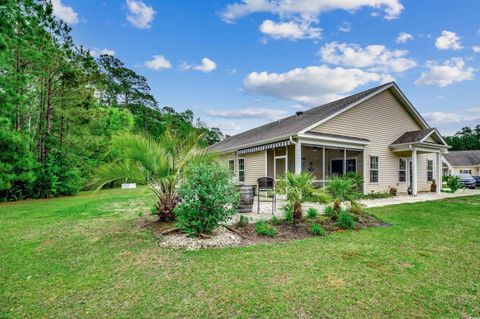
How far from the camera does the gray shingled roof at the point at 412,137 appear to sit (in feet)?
46.4

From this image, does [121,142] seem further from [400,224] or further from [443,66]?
[443,66]

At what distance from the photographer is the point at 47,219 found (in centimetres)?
807

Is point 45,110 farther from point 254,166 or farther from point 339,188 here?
point 339,188

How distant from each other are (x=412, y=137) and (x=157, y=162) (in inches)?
571

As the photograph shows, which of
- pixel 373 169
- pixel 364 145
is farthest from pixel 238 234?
pixel 373 169

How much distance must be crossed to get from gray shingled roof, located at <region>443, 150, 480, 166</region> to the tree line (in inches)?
1863

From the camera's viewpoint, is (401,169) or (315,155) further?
(315,155)

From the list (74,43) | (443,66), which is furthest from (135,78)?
(443,66)

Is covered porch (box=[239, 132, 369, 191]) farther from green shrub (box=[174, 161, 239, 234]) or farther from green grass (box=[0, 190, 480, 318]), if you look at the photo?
green grass (box=[0, 190, 480, 318])

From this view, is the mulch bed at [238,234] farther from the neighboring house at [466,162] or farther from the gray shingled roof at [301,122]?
the neighboring house at [466,162]

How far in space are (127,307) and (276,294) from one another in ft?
5.54

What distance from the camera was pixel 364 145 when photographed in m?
13.5

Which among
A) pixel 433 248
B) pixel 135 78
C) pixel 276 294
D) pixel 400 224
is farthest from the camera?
pixel 135 78

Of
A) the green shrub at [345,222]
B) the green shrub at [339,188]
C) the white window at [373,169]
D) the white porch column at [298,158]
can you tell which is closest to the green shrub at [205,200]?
the green shrub at [345,222]
